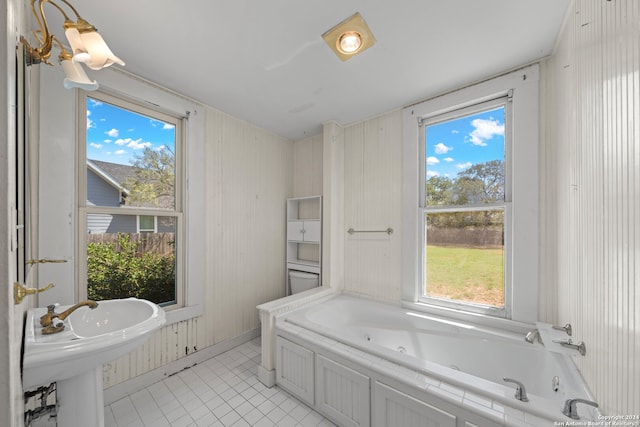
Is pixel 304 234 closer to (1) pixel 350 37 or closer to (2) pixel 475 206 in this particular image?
(2) pixel 475 206

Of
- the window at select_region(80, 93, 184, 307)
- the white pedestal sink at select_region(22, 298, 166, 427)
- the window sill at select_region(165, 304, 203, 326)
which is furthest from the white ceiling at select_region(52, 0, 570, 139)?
the window sill at select_region(165, 304, 203, 326)

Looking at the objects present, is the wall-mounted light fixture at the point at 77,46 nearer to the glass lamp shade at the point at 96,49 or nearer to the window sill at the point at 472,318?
the glass lamp shade at the point at 96,49

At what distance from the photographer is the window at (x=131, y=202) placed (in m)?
1.74

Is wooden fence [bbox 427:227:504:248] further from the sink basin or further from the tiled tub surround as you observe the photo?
the sink basin

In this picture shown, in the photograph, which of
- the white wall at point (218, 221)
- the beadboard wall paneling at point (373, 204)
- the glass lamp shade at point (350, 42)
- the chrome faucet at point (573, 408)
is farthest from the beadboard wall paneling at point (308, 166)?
the chrome faucet at point (573, 408)

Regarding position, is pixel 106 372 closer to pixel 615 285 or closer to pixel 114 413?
pixel 114 413

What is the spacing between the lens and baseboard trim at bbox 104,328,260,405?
175cm

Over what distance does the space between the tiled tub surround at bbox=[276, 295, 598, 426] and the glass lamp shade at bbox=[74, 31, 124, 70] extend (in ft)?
6.20

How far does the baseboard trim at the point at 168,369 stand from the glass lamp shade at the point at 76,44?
6.80 ft

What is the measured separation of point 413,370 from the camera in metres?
1.33

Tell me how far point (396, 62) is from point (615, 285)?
1649 millimetres

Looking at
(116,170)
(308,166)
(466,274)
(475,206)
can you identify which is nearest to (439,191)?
(475,206)

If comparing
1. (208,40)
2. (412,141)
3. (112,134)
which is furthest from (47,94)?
(412,141)

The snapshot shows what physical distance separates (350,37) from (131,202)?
1992 millimetres
